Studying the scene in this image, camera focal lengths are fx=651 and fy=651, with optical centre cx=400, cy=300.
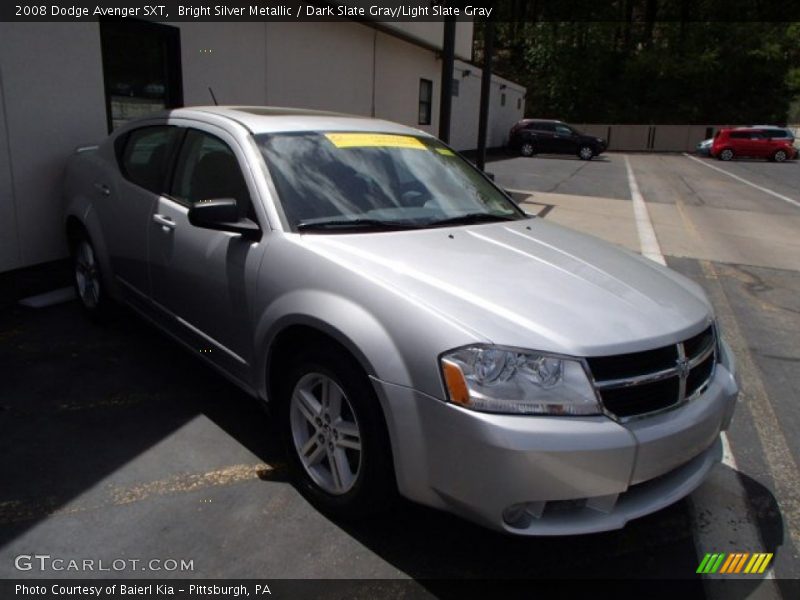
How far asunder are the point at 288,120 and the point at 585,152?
2870 cm

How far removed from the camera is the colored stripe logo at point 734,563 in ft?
8.31

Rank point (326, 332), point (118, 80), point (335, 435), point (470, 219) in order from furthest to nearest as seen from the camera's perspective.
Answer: point (118, 80) → point (470, 219) → point (335, 435) → point (326, 332)

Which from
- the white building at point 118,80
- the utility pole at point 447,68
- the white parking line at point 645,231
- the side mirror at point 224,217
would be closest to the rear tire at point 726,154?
the white parking line at point 645,231

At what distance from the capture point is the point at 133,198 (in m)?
4.04

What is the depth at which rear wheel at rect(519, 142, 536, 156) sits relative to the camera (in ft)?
98.5

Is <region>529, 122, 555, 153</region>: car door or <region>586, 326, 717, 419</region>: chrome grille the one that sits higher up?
<region>586, 326, 717, 419</region>: chrome grille

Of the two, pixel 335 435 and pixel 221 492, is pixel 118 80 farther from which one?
pixel 335 435

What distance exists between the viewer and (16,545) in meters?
2.51

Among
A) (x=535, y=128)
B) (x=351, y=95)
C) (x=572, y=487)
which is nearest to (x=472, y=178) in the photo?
(x=572, y=487)

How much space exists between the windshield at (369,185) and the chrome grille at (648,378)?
50.4 inches

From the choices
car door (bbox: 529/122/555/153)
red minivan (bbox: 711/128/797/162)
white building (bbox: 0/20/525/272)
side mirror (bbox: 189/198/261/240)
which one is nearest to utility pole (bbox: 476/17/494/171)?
white building (bbox: 0/20/525/272)

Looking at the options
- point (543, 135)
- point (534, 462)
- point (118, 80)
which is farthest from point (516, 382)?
point (543, 135)

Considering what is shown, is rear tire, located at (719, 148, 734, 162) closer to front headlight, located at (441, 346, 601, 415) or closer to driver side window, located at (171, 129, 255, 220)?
driver side window, located at (171, 129, 255, 220)

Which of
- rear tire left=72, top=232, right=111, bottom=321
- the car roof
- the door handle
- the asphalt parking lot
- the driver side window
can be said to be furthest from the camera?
rear tire left=72, top=232, right=111, bottom=321
